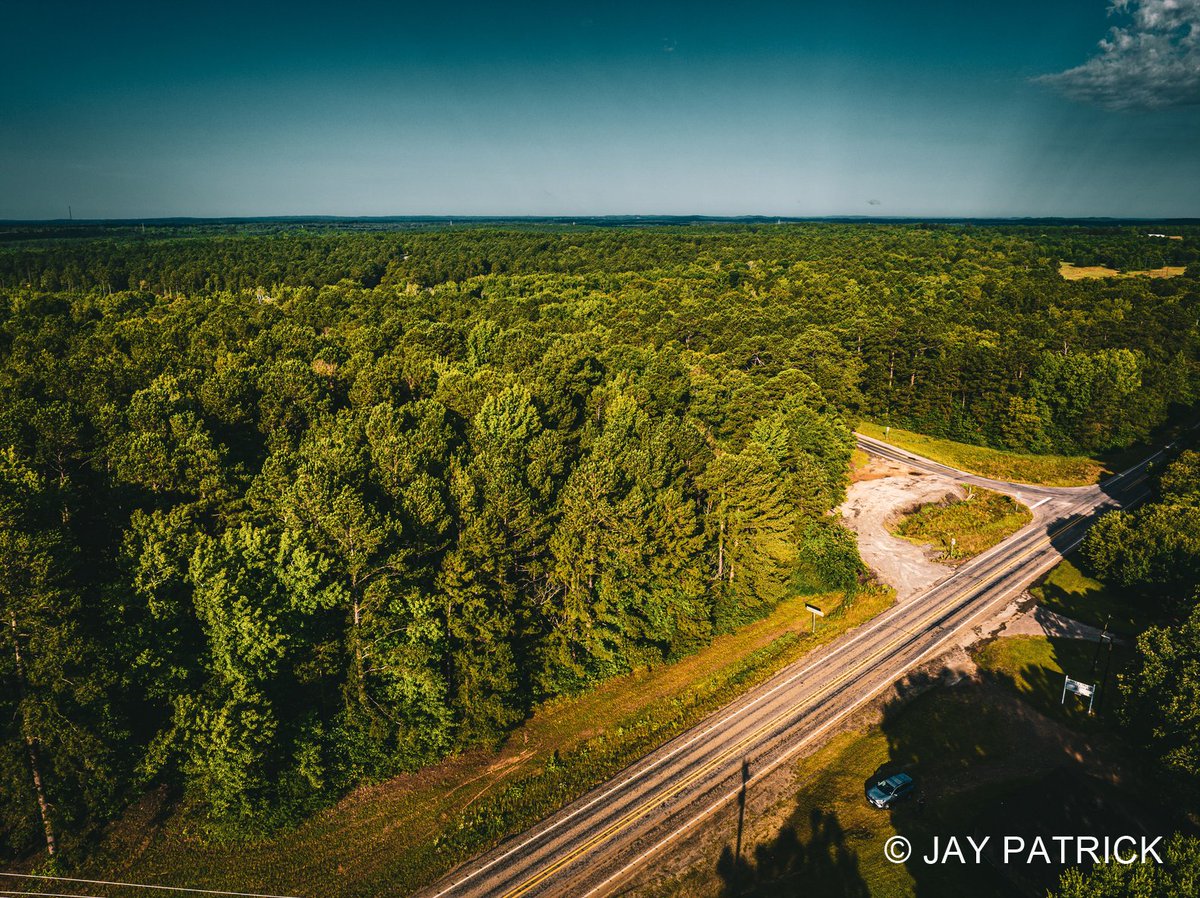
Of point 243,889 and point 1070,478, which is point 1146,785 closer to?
point 243,889

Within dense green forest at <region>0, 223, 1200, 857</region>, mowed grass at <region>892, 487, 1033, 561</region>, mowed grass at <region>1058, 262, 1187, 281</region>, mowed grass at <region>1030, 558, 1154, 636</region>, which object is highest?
mowed grass at <region>1058, 262, 1187, 281</region>

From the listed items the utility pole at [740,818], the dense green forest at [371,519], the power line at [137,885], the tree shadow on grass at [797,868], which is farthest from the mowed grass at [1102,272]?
the power line at [137,885]

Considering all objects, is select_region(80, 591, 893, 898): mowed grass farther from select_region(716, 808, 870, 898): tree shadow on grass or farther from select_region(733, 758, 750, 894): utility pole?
select_region(716, 808, 870, 898): tree shadow on grass

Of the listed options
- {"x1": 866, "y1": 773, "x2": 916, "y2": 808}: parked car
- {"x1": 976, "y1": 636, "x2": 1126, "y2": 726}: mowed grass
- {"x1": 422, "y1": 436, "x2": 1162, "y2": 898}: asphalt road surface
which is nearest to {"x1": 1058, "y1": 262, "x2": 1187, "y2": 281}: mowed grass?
{"x1": 422, "y1": 436, "x2": 1162, "y2": 898}: asphalt road surface

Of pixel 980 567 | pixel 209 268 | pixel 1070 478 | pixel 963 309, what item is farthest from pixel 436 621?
pixel 209 268

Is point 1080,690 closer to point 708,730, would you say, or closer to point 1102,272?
point 708,730
